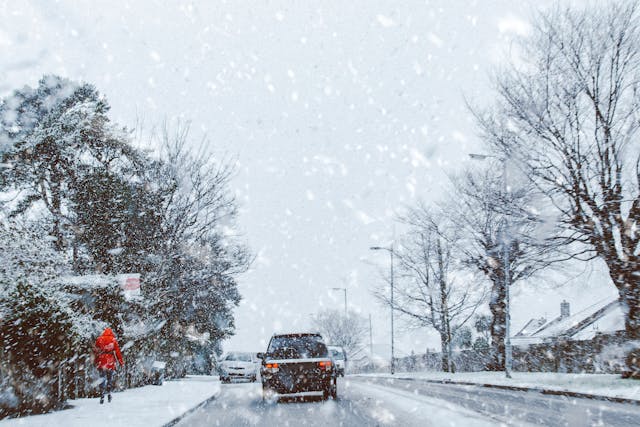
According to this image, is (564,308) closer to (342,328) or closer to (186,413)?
(342,328)

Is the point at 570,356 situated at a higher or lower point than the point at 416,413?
higher

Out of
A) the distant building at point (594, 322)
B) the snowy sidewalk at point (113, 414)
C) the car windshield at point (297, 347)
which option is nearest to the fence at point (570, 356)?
the distant building at point (594, 322)

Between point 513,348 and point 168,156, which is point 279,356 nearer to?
point 168,156

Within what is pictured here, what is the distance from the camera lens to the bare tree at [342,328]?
369ft

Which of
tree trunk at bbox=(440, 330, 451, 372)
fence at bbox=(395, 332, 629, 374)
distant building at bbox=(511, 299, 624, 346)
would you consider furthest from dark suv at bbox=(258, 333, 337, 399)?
distant building at bbox=(511, 299, 624, 346)

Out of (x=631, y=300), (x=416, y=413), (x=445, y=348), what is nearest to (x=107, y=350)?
(x=416, y=413)

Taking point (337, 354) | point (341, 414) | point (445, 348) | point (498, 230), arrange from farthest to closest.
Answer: point (445, 348), point (337, 354), point (498, 230), point (341, 414)

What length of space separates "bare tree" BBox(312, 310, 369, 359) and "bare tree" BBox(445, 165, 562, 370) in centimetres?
7320

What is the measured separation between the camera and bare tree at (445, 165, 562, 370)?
73.7 ft

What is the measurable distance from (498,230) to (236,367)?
46.5ft

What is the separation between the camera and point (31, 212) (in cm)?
3114

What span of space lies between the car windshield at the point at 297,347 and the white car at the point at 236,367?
15.0 metres

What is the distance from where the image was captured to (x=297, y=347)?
17406 millimetres

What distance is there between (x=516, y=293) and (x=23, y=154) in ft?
86.6
